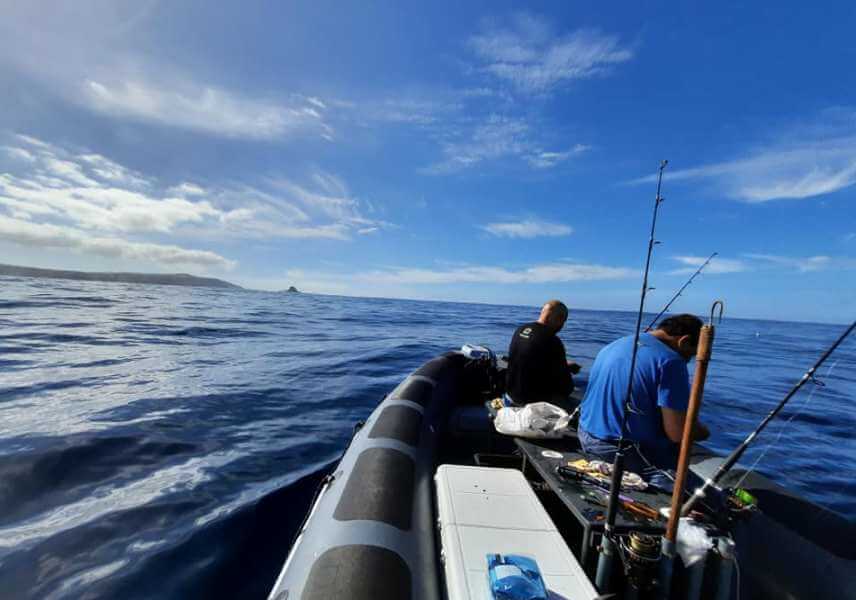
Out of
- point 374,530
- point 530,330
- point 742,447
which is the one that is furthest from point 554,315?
point 374,530

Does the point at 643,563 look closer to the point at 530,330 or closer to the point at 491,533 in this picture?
the point at 491,533

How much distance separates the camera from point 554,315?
13.7 feet

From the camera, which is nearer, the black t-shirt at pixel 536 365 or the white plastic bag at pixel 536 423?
the white plastic bag at pixel 536 423

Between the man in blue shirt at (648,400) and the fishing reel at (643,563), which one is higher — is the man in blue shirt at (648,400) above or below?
above

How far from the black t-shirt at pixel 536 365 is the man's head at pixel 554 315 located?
0.32 feet

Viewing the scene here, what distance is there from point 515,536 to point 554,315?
→ 8.64 ft

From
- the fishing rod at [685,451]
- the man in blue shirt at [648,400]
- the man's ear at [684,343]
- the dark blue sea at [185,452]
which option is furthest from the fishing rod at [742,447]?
the dark blue sea at [185,452]

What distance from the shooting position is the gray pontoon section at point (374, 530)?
1.73 metres

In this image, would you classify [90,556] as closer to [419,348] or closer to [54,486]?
[54,486]

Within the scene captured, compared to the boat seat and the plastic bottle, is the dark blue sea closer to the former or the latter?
the boat seat

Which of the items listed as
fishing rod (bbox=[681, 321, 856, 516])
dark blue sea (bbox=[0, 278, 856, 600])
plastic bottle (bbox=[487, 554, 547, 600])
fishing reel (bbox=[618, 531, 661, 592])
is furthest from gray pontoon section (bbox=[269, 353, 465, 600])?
fishing rod (bbox=[681, 321, 856, 516])

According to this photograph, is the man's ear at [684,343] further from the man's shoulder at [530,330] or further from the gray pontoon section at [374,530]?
the gray pontoon section at [374,530]

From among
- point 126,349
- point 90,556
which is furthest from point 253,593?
point 126,349

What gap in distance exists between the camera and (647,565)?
5.63 ft
